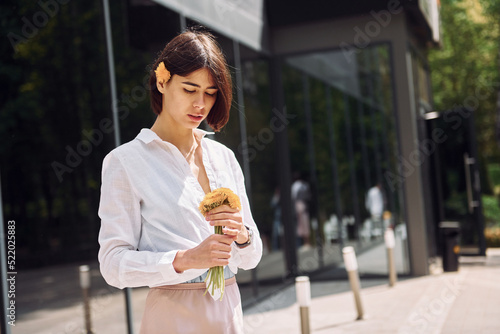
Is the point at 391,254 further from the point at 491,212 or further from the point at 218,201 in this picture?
the point at 491,212

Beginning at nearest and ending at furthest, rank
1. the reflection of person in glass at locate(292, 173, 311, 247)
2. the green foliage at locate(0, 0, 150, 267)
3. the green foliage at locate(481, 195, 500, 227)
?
the green foliage at locate(0, 0, 150, 267) → the reflection of person in glass at locate(292, 173, 311, 247) → the green foliage at locate(481, 195, 500, 227)

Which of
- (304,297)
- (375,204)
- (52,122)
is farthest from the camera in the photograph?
(375,204)

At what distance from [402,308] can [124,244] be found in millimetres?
7107

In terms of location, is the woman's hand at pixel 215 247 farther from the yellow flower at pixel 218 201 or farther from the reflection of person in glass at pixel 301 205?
the reflection of person in glass at pixel 301 205

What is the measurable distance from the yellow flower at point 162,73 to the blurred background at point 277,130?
2.69 meters

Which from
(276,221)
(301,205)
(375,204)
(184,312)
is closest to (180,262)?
(184,312)

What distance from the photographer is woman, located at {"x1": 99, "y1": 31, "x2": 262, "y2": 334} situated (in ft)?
6.07

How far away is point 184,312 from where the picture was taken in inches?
77.1

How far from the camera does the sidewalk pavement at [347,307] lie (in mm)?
5105

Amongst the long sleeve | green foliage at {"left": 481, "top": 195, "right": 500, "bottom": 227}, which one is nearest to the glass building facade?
green foliage at {"left": 481, "top": 195, "right": 500, "bottom": 227}

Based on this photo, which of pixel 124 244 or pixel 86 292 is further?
pixel 86 292

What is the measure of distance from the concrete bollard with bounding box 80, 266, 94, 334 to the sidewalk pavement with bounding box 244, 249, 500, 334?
2501 mm

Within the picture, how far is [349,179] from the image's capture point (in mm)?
14500

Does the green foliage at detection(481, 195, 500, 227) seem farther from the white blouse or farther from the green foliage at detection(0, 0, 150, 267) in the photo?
the white blouse
